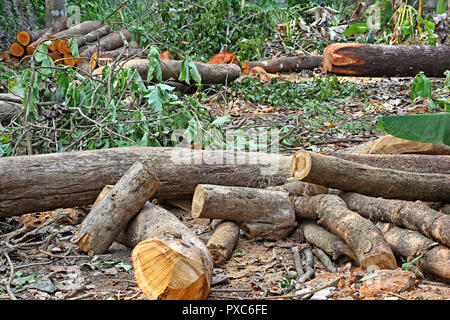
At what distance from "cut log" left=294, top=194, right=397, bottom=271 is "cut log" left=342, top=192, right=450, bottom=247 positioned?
18cm

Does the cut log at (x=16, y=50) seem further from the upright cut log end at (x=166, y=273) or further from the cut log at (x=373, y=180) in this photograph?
the upright cut log end at (x=166, y=273)

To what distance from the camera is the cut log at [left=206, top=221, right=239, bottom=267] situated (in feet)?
10.7

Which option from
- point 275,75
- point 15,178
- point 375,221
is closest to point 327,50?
point 275,75

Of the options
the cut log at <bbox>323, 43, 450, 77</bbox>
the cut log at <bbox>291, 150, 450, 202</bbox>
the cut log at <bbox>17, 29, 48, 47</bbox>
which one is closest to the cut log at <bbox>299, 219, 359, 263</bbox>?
the cut log at <bbox>291, 150, 450, 202</bbox>

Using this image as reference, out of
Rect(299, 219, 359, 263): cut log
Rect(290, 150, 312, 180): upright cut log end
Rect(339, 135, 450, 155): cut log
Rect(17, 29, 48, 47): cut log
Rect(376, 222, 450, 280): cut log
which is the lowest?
Rect(299, 219, 359, 263): cut log

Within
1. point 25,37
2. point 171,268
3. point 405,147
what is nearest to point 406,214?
point 405,147

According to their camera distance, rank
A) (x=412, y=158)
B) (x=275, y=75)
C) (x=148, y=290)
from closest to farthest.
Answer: (x=148, y=290)
(x=412, y=158)
(x=275, y=75)

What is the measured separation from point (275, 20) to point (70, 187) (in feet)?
33.0

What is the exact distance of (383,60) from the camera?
28.3ft

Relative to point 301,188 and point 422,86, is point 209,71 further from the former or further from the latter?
point 301,188

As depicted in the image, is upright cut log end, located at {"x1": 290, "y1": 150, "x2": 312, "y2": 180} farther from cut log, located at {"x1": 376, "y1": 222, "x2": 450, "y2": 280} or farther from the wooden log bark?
the wooden log bark

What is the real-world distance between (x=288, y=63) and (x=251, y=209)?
727 cm

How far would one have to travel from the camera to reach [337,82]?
8664 millimetres

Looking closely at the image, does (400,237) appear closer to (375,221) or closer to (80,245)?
(375,221)
